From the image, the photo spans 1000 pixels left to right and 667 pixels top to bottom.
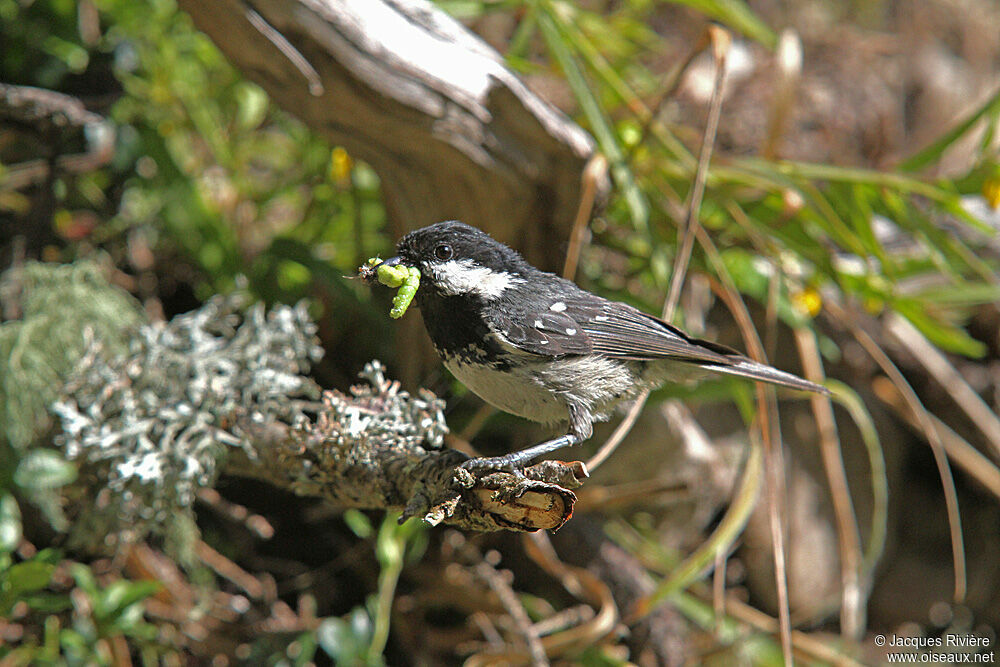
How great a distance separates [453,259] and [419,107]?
0.66 meters

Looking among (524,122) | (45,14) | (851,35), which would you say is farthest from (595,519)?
(851,35)

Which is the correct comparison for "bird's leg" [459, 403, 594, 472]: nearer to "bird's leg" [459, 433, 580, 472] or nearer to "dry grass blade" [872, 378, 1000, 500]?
"bird's leg" [459, 433, 580, 472]

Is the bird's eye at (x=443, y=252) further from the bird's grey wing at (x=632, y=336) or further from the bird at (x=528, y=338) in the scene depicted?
the bird's grey wing at (x=632, y=336)

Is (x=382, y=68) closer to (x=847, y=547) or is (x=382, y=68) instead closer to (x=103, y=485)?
(x=103, y=485)

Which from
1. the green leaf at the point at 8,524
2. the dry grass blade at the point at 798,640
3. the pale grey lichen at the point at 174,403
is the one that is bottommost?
the green leaf at the point at 8,524

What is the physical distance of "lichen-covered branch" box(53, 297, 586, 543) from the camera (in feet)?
4.69

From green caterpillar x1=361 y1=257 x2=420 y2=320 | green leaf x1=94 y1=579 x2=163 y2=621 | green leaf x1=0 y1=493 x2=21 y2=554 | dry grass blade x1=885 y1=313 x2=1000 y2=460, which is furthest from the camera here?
dry grass blade x1=885 y1=313 x2=1000 y2=460

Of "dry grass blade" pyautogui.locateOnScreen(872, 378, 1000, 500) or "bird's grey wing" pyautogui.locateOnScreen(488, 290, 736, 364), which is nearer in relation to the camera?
"bird's grey wing" pyautogui.locateOnScreen(488, 290, 736, 364)

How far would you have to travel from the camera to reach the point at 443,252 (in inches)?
56.9

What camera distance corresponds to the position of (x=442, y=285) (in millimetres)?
1456

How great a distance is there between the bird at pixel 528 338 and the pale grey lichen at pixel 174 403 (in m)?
0.41

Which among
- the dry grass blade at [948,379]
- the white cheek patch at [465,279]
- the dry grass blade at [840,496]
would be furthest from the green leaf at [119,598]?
the dry grass blade at [948,379]

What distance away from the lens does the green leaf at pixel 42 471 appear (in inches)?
69.4

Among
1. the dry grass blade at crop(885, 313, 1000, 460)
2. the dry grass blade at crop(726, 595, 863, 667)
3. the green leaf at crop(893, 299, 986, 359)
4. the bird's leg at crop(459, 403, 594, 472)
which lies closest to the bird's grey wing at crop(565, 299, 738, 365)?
the bird's leg at crop(459, 403, 594, 472)
